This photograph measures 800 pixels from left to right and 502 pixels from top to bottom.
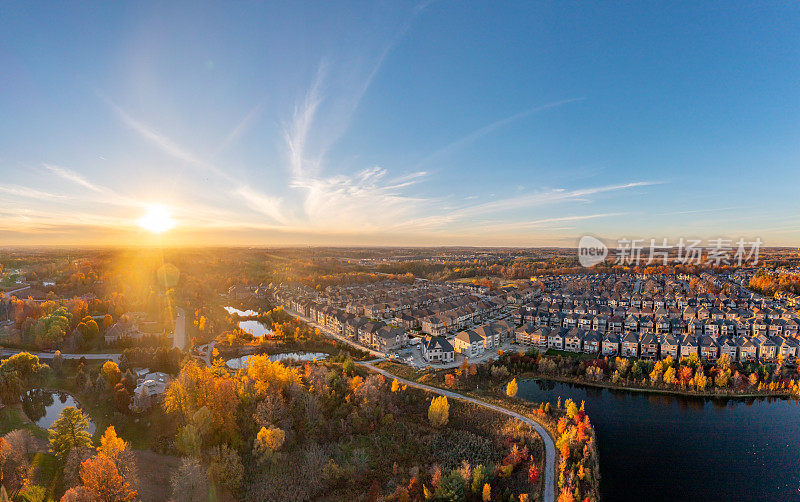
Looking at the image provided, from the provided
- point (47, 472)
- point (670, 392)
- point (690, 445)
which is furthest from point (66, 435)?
point (670, 392)

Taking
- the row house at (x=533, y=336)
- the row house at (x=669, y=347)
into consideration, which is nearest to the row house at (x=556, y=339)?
the row house at (x=533, y=336)

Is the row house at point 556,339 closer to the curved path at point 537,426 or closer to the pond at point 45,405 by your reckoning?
the curved path at point 537,426

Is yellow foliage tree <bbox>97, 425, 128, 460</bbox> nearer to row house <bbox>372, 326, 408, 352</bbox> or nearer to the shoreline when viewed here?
row house <bbox>372, 326, 408, 352</bbox>

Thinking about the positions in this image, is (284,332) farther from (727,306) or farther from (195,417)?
(727,306)

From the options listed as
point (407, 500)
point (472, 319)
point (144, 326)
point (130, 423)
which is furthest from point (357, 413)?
point (144, 326)

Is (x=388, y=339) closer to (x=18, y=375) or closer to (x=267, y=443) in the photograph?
(x=267, y=443)
